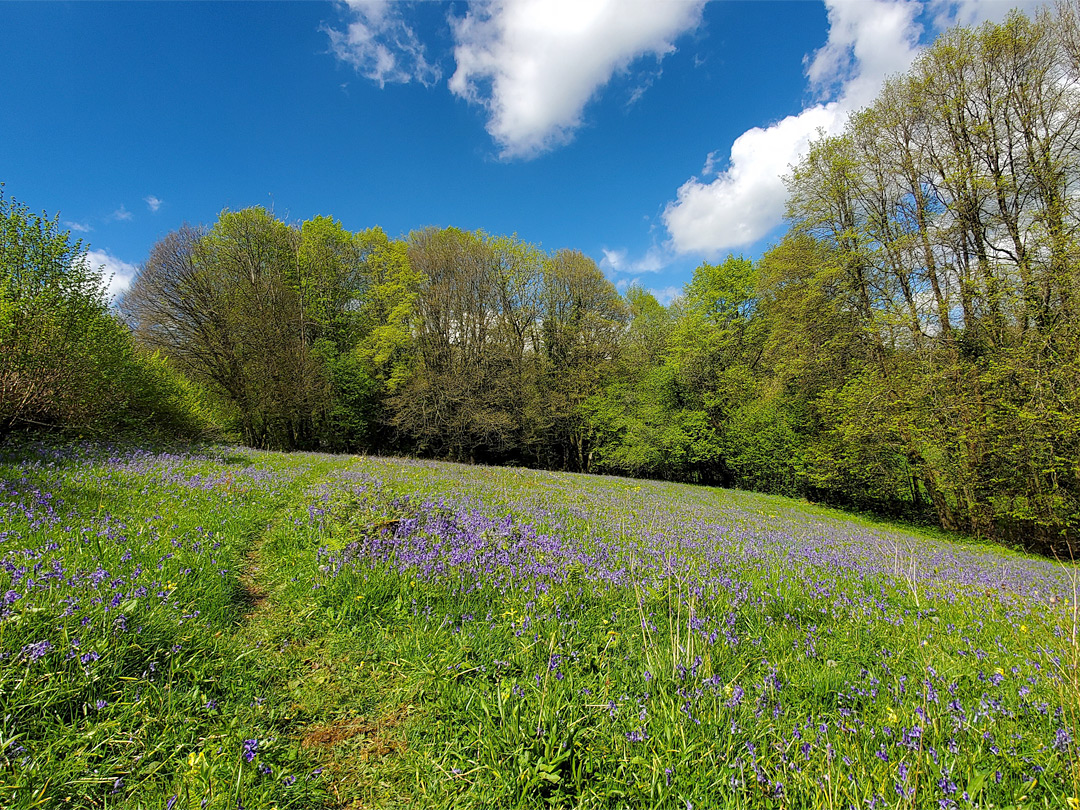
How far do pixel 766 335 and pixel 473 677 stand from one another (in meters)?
30.6

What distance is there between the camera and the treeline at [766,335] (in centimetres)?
1445

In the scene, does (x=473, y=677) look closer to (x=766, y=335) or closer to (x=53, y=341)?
(x=53, y=341)

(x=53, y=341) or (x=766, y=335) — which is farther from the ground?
(x=766, y=335)

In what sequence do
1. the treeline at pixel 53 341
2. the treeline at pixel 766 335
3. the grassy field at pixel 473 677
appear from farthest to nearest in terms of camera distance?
1. the treeline at pixel 766 335
2. the treeline at pixel 53 341
3. the grassy field at pixel 473 677

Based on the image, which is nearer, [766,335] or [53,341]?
[53,341]

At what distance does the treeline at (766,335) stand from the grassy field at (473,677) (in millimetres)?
10180

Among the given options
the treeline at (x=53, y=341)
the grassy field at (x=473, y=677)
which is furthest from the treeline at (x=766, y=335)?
the grassy field at (x=473, y=677)

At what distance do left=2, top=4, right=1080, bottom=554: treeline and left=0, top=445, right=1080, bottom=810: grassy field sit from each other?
10180mm

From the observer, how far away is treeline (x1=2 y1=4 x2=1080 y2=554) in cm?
1445

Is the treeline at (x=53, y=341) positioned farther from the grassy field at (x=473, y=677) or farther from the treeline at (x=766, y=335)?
the grassy field at (x=473, y=677)

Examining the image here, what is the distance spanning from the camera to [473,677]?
9.87ft

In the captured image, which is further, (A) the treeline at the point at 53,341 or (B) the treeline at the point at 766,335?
(B) the treeline at the point at 766,335

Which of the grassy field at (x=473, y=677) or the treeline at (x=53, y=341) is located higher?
the treeline at (x=53, y=341)

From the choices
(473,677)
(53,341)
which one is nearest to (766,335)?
(473,677)
